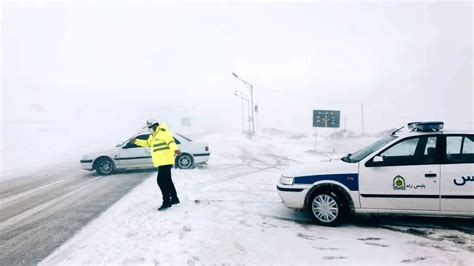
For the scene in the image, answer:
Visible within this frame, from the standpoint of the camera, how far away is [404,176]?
596cm

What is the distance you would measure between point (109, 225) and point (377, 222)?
4.74 meters

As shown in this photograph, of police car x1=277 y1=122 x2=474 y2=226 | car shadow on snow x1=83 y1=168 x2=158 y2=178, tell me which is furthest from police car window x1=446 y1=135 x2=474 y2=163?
car shadow on snow x1=83 y1=168 x2=158 y2=178

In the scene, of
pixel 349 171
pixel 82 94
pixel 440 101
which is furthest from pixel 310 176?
pixel 440 101

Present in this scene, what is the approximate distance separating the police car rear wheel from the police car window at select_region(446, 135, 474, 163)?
6.08ft

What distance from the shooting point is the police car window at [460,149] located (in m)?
5.85

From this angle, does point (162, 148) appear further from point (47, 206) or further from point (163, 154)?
point (47, 206)

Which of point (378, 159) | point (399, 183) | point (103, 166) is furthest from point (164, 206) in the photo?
point (103, 166)

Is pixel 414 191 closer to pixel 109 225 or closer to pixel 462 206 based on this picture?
pixel 462 206

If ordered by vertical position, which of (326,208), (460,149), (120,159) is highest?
(460,149)

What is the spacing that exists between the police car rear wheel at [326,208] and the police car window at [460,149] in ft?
6.08

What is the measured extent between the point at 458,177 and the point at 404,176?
77 centimetres

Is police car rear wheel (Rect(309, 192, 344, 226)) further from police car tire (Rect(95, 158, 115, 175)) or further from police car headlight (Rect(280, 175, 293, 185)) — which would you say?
police car tire (Rect(95, 158, 115, 175))

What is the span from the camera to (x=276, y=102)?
140875 mm

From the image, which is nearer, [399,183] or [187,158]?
[399,183]
